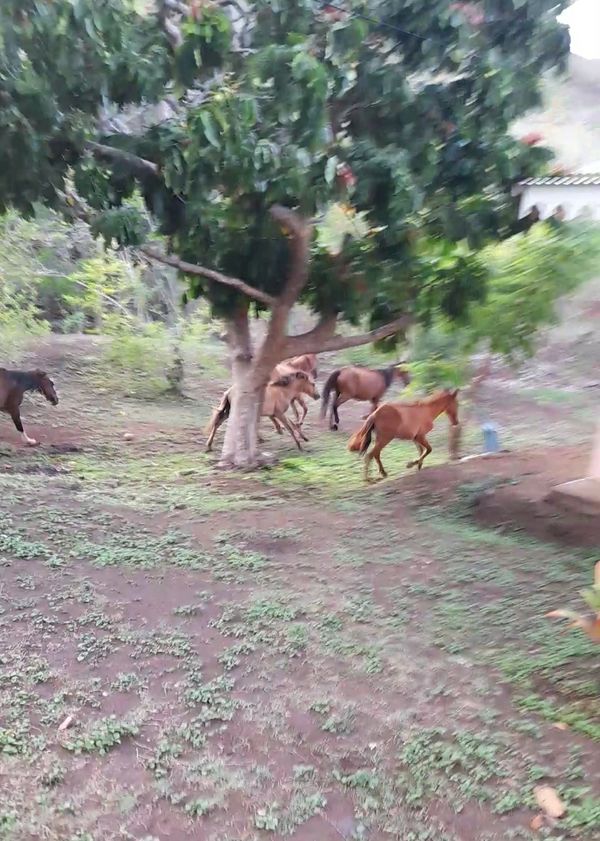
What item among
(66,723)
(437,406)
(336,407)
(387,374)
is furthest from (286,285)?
(66,723)

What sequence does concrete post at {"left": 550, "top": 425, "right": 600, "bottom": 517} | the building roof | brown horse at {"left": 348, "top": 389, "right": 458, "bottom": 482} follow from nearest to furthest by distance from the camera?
concrete post at {"left": 550, "top": 425, "right": 600, "bottom": 517} < the building roof < brown horse at {"left": 348, "top": 389, "right": 458, "bottom": 482}

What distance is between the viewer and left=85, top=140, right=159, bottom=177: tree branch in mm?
6230

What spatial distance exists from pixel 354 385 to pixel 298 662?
8.40 meters

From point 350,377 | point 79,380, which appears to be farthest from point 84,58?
point 79,380

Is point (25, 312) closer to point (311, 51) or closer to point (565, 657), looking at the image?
point (311, 51)

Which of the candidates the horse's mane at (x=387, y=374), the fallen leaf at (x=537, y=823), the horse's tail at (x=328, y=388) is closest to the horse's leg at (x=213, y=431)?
the horse's tail at (x=328, y=388)

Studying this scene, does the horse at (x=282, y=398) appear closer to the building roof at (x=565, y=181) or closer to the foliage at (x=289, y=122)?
the foliage at (x=289, y=122)

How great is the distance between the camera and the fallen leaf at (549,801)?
2.80 metres

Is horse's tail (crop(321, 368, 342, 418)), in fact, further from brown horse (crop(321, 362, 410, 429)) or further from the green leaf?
the green leaf

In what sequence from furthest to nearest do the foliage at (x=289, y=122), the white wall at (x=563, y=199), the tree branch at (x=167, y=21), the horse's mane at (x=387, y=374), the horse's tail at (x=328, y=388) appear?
the horse's mane at (x=387, y=374) < the horse's tail at (x=328, y=388) < the white wall at (x=563, y=199) < the tree branch at (x=167, y=21) < the foliage at (x=289, y=122)

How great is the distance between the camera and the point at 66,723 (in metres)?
3.28

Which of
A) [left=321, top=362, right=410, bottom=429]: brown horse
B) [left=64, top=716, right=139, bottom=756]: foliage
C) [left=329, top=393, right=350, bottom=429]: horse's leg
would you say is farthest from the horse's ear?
[left=64, top=716, right=139, bottom=756]: foliage

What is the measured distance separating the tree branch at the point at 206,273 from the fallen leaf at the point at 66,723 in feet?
16.9

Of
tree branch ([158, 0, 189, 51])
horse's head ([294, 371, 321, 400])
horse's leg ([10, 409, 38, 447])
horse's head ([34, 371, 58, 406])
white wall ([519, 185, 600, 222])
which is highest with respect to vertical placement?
tree branch ([158, 0, 189, 51])
